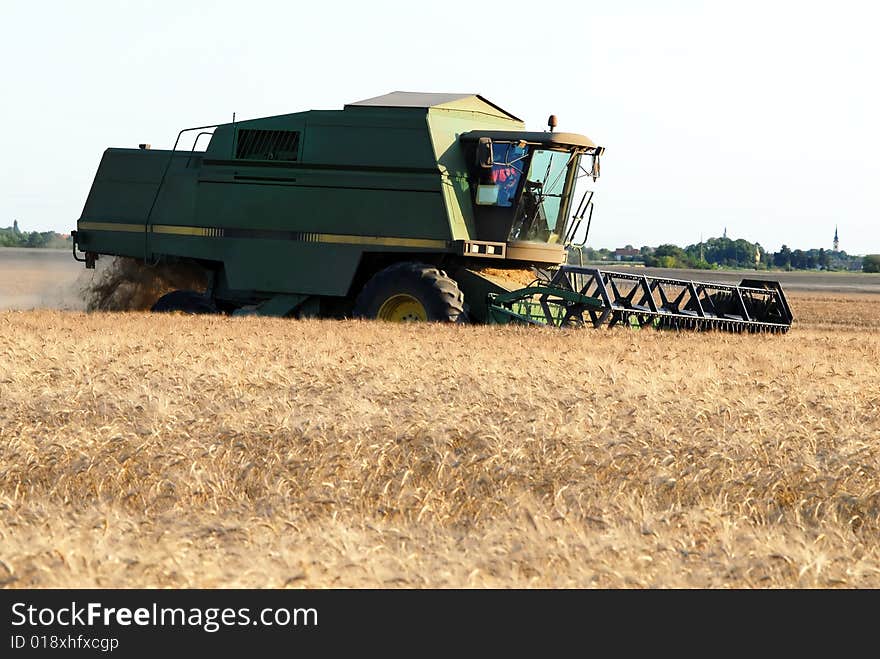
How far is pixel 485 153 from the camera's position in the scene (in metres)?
16.9

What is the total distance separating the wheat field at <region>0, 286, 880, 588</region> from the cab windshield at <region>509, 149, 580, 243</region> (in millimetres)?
5193

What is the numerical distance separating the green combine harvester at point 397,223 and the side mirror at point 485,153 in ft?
0.06

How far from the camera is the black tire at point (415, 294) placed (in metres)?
16.3

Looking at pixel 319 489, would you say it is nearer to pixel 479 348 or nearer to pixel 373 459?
pixel 373 459

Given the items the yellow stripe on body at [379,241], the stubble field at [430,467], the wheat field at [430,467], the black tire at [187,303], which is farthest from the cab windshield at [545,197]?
the stubble field at [430,467]

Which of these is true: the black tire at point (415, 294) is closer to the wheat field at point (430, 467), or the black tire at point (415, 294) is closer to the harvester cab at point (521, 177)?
the harvester cab at point (521, 177)

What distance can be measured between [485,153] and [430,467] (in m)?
9.92

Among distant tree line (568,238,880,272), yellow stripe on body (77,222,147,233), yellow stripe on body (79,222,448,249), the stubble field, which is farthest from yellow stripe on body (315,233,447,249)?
distant tree line (568,238,880,272)

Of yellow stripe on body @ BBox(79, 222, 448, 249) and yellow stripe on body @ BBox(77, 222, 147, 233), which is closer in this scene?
yellow stripe on body @ BBox(79, 222, 448, 249)

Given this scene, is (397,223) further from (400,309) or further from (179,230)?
(179,230)

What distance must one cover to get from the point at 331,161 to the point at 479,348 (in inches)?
235

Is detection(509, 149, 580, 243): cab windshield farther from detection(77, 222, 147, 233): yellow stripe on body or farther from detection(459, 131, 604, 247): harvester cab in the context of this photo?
detection(77, 222, 147, 233): yellow stripe on body

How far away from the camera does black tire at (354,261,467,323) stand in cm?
1631

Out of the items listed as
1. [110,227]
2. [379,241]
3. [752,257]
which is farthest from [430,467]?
[752,257]
